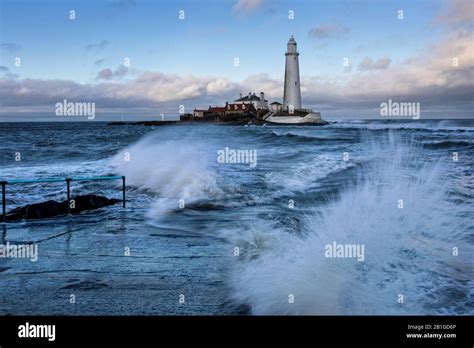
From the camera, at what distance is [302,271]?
5.27 metres

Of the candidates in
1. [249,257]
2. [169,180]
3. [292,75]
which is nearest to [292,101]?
[292,75]

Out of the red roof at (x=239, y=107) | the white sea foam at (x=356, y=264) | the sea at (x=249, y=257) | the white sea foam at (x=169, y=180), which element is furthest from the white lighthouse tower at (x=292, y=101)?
the white sea foam at (x=356, y=264)

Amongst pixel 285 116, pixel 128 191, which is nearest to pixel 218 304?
pixel 128 191

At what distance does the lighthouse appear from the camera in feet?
266

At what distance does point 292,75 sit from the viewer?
265ft

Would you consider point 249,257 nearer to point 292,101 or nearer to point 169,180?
point 169,180

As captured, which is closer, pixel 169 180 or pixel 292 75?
pixel 169 180

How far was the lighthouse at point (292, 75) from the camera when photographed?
266 ft

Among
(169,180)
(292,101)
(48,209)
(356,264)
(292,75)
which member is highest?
(292,75)

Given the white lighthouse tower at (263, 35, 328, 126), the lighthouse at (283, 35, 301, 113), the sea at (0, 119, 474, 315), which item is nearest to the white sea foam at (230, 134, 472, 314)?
the sea at (0, 119, 474, 315)

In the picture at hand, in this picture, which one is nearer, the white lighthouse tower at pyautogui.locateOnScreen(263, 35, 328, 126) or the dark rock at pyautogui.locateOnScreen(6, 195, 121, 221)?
the dark rock at pyautogui.locateOnScreen(6, 195, 121, 221)

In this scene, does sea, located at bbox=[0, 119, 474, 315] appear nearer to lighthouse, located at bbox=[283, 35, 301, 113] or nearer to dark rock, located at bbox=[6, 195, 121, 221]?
dark rock, located at bbox=[6, 195, 121, 221]
